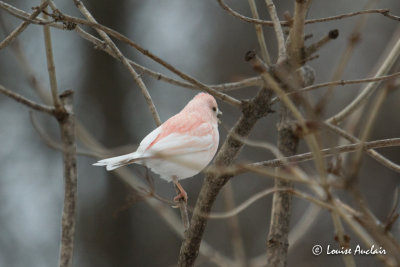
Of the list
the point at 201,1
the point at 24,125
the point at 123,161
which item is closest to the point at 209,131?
the point at 123,161

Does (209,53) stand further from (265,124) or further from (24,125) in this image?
(24,125)

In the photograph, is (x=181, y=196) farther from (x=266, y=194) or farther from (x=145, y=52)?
(x=266, y=194)

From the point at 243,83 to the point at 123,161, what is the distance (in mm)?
629

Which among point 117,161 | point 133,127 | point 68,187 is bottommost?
point 68,187

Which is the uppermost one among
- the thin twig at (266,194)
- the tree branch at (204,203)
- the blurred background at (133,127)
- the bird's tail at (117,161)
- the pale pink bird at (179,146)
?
the blurred background at (133,127)

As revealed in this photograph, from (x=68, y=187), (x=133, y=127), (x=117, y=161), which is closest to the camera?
(x=68, y=187)

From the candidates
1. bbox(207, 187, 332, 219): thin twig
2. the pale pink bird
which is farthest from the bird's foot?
bbox(207, 187, 332, 219): thin twig

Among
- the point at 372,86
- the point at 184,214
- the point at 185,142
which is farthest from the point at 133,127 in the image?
the point at 372,86

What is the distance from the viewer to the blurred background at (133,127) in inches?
285

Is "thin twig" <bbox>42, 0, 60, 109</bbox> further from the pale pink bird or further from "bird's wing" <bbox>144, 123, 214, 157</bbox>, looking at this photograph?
"bird's wing" <bbox>144, 123, 214, 157</bbox>

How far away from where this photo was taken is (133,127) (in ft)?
25.2

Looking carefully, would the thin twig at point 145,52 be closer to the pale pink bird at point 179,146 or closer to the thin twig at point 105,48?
the thin twig at point 105,48

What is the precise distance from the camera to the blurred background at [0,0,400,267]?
7.23 meters

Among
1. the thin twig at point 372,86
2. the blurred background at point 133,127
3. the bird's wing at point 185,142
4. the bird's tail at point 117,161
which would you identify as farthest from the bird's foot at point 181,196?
the blurred background at point 133,127
